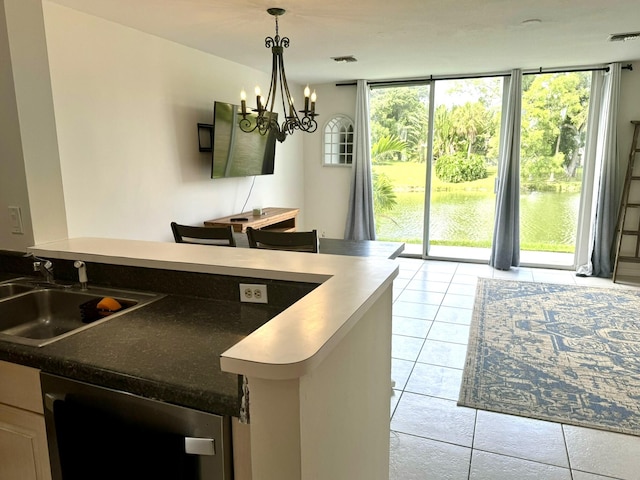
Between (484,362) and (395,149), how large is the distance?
3.76m

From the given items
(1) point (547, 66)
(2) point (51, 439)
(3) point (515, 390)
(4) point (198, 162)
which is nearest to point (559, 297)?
(3) point (515, 390)

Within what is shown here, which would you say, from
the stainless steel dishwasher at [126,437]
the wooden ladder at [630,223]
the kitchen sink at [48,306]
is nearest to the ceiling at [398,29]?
the wooden ladder at [630,223]

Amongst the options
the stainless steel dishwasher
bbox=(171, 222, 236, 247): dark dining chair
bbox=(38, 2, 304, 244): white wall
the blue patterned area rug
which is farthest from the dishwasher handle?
bbox=(38, 2, 304, 244): white wall

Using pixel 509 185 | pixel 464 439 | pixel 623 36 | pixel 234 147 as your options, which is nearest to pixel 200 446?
pixel 464 439

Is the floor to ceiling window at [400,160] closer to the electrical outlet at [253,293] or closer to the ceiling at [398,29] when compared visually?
the ceiling at [398,29]

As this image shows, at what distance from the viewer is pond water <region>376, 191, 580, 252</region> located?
5535 millimetres

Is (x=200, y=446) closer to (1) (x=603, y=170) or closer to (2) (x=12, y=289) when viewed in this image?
(2) (x=12, y=289)

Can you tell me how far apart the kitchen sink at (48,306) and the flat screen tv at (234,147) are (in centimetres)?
251

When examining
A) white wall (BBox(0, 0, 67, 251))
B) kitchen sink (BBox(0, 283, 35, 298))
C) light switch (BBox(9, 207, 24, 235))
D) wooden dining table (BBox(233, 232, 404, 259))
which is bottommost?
kitchen sink (BBox(0, 283, 35, 298))

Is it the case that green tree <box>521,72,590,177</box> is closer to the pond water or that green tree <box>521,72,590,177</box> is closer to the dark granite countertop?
the pond water

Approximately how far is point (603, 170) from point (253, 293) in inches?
194

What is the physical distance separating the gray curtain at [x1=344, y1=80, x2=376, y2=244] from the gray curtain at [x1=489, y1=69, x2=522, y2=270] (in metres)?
1.66

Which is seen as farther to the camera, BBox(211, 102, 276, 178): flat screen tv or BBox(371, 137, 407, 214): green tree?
BBox(371, 137, 407, 214): green tree

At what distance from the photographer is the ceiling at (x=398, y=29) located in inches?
115
